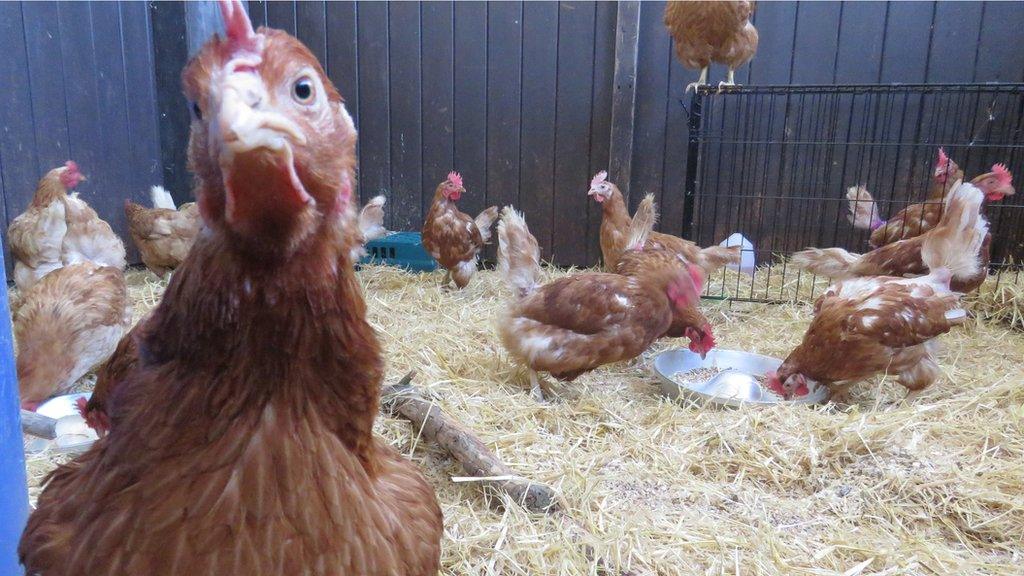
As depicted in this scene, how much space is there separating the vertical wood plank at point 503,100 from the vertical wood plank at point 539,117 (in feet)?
0.22

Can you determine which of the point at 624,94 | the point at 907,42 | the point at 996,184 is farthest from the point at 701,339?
the point at 907,42

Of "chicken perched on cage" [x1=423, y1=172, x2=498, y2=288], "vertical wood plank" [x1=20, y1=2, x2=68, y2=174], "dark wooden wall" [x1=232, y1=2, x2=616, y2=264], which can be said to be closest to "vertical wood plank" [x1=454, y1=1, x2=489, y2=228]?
"dark wooden wall" [x1=232, y1=2, x2=616, y2=264]

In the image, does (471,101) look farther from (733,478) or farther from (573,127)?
(733,478)

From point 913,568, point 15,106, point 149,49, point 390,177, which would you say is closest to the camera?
point 913,568

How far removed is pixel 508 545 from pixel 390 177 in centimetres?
480

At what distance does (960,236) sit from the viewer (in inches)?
142

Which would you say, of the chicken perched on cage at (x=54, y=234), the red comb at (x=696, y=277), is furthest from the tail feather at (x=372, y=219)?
the red comb at (x=696, y=277)

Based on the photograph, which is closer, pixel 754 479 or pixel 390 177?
pixel 754 479

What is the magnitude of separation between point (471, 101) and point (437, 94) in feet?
1.13

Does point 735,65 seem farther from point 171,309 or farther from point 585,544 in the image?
point 171,309

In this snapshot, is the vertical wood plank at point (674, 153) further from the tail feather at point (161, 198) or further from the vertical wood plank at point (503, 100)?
the tail feather at point (161, 198)

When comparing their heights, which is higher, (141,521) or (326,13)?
(326,13)

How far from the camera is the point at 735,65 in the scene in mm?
5062

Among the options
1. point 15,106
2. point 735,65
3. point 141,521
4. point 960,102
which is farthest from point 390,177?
point 141,521
